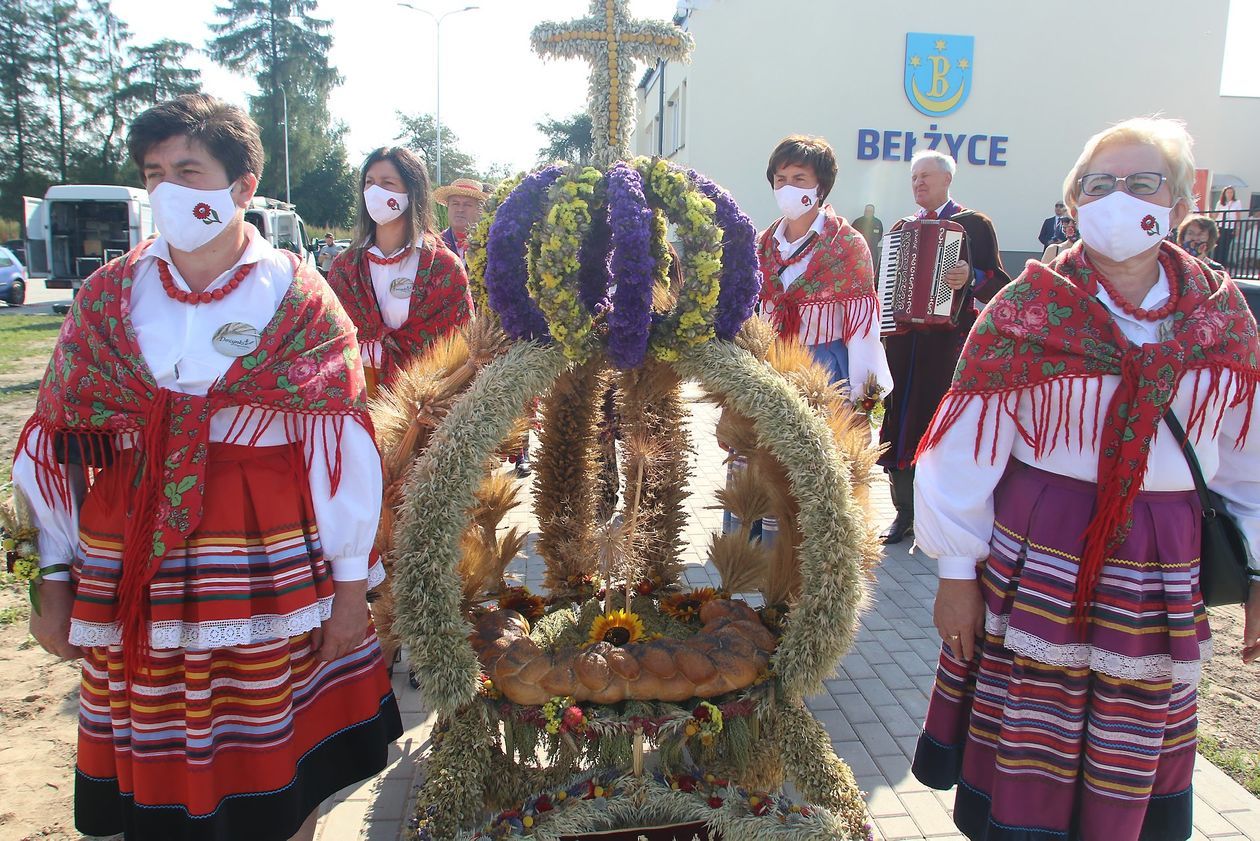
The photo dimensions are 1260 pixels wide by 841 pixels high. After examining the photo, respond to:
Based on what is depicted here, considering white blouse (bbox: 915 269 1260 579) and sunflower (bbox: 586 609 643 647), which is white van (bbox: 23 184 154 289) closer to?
sunflower (bbox: 586 609 643 647)

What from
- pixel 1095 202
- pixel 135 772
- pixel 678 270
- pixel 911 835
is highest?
pixel 1095 202

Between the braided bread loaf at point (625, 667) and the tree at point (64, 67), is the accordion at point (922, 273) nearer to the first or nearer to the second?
the braided bread loaf at point (625, 667)

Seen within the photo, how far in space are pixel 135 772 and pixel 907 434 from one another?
429cm

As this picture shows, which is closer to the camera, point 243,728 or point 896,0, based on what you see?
point 243,728

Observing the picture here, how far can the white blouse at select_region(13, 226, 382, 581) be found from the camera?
6.34 ft

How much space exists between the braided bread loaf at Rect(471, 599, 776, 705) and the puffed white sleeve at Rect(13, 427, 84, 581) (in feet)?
3.43

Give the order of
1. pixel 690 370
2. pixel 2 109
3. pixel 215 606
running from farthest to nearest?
1. pixel 2 109
2. pixel 690 370
3. pixel 215 606

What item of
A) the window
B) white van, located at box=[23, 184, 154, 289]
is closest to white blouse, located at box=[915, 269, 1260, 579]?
the window

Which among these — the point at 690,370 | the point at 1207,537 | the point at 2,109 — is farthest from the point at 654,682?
the point at 2,109

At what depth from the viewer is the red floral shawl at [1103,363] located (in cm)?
186

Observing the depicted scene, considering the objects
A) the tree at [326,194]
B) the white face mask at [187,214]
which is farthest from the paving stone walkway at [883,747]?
the tree at [326,194]

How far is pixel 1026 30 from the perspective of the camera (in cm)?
2116

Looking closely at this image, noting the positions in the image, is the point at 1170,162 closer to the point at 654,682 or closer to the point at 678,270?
the point at 678,270

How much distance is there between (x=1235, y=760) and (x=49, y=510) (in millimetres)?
4058
